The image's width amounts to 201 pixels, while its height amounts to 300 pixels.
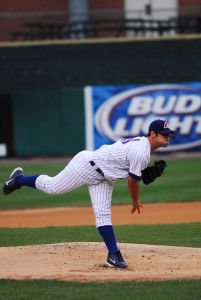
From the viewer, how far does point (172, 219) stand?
41.6 ft

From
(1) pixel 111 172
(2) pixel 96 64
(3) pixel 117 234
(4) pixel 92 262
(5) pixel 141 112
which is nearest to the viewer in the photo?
(1) pixel 111 172

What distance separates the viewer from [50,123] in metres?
23.5

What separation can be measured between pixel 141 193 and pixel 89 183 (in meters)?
8.48

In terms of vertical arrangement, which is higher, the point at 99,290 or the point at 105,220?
the point at 105,220

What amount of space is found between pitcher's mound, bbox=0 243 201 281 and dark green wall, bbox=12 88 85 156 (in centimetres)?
1409

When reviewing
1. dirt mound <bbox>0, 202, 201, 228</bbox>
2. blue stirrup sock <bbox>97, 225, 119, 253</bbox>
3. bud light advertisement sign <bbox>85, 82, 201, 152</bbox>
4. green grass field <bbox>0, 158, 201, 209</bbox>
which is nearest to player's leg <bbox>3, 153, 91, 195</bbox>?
blue stirrup sock <bbox>97, 225, 119, 253</bbox>

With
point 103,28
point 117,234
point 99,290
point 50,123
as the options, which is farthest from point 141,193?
point 99,290

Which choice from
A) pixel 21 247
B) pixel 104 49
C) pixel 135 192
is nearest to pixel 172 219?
pixel 21 247

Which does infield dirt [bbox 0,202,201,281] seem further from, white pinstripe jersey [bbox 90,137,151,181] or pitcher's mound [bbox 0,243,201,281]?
white pinstripe jersey [bbox 90,137,151,181]

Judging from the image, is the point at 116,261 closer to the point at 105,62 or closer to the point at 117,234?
the point at 117,234

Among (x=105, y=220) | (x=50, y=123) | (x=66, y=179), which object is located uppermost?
(x=66, y=179)

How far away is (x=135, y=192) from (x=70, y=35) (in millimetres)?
18090

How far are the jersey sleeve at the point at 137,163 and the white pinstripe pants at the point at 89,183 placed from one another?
1.53ft

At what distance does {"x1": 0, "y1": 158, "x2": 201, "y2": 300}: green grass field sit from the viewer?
6.75 metres
